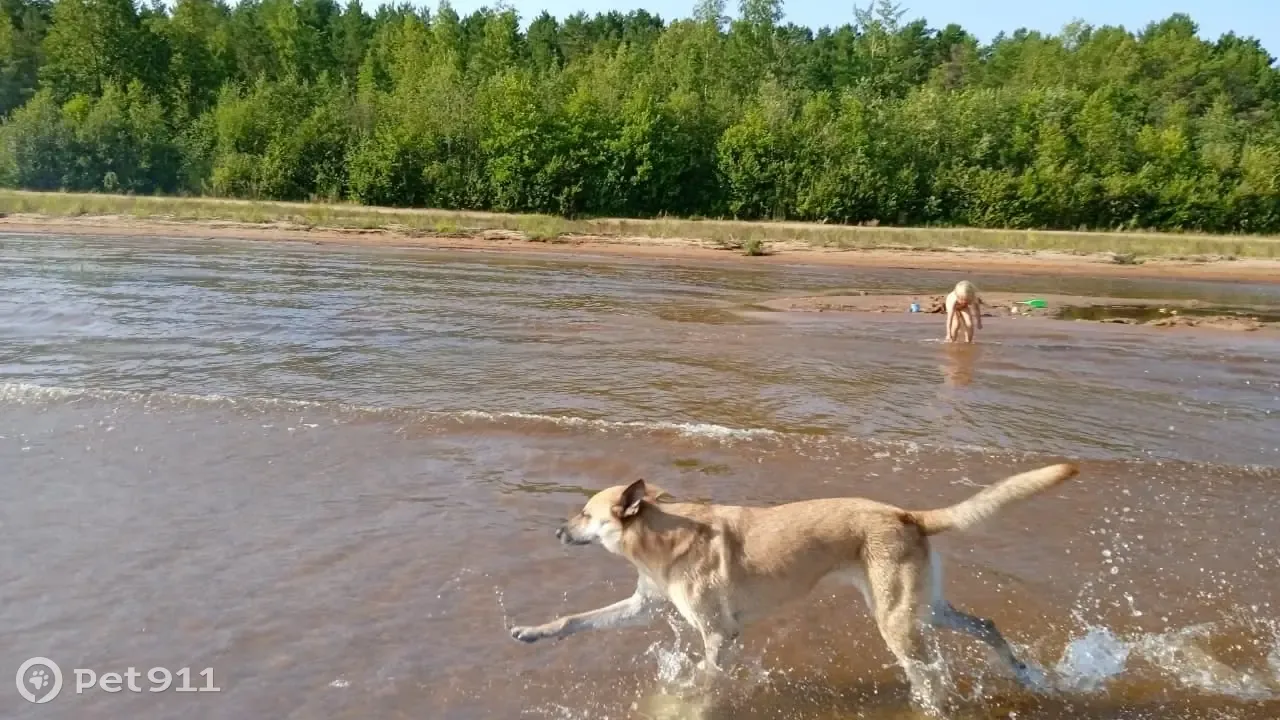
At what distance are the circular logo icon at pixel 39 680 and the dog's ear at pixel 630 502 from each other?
3.62m

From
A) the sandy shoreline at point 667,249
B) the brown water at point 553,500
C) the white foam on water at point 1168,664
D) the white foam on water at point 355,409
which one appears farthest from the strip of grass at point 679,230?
the white foam on water at point 1168,664

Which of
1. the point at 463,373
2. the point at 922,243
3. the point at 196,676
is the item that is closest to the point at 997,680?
the point at 196,676

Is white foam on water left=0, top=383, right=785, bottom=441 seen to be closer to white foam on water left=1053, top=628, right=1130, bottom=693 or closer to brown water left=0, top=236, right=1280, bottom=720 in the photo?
brown water left=0, top=236, right=1280, bottom=720

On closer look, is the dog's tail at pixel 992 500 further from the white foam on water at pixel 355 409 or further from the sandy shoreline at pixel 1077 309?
the sandy shoreline at pixel 1077 309

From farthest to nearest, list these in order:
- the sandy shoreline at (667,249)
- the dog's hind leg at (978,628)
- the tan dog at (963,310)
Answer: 1. the sandy shoreline at (667,249)
2. the tan dog at (963,310)
3. the dog's hind leg at (978,628)

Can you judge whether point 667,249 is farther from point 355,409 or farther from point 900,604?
point 900,604

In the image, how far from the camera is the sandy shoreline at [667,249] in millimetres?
37281

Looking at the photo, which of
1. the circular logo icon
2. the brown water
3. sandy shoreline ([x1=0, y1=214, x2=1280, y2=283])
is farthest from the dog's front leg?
sandy shoreline ([x1=0, y1=214, x2=1280, y2=283])

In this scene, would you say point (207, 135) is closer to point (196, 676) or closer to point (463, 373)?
point (463, 373)

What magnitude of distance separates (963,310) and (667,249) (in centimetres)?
2398

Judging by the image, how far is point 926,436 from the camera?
11.0 m

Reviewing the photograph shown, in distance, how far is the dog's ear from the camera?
5.73m

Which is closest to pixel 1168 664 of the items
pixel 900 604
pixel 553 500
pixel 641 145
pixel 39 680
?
pixel 900 604

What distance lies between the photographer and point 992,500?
546cm
